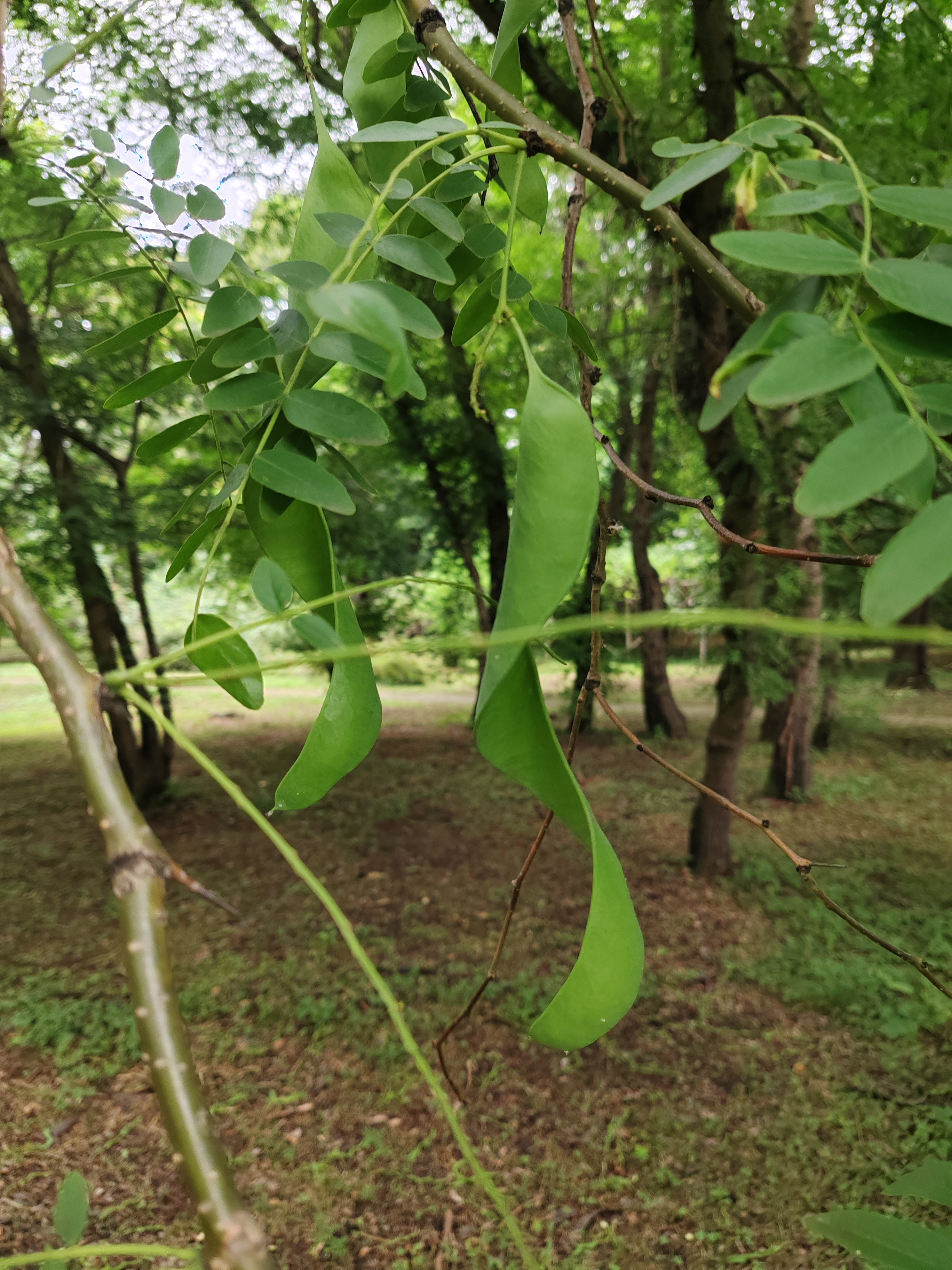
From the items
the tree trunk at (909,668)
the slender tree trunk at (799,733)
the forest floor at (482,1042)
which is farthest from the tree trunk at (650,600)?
the tree trunk at (909,668)

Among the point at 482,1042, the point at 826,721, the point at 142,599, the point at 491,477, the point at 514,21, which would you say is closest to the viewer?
the point at 514,21

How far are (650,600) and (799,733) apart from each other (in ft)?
6.32

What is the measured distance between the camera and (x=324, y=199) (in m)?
0.50

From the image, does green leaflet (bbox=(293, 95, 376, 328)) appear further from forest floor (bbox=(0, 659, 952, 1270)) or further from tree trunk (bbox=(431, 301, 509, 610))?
tree trunk (bbox=(431, 301, 509, 610))

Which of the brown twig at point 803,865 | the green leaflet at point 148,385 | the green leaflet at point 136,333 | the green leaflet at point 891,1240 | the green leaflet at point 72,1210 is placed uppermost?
the green leaflet at point 136,333

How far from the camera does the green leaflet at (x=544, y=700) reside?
1.01ft

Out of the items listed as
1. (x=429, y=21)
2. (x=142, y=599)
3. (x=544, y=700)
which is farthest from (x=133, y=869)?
(x=142, y=599)

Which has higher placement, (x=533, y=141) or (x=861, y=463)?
(x=533, y=141)

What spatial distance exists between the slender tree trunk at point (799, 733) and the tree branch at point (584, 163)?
173 inches

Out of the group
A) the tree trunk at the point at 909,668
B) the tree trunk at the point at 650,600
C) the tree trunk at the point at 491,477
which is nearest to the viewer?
the tree trunk at the point at 491,477

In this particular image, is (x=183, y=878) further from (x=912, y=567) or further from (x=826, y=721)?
(x=826, y=721)

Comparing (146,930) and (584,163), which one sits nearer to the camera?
(146,930)

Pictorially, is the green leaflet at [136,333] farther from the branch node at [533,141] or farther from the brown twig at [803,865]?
the brown twig at [803,865]

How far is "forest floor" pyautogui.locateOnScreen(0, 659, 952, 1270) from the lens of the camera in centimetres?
204
